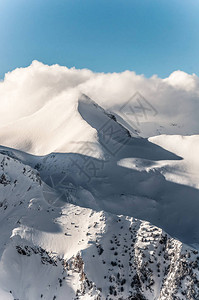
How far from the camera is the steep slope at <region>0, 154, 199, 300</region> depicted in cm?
4691

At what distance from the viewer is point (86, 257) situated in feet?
161

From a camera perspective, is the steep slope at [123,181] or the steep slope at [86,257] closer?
the steep slope at [86,257]

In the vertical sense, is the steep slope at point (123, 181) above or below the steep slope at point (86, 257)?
above

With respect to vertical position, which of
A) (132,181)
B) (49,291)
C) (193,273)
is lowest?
(49,291)

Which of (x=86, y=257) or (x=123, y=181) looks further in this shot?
(x=123, y=181)

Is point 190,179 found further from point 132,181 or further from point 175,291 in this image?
point 175,291

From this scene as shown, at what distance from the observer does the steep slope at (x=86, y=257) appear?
154 ft

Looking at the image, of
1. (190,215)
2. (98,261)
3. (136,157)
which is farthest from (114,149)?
(98,261)

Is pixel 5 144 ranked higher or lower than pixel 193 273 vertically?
higher

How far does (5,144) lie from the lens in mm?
113812

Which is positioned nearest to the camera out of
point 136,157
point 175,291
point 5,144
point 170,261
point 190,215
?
point 175,291

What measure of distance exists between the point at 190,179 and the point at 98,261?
126 ft

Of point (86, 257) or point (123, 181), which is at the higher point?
point (123, 181)

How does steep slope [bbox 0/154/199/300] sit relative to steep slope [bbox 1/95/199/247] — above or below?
below
